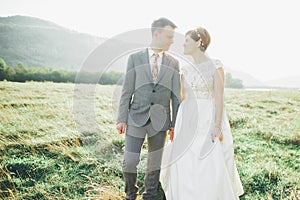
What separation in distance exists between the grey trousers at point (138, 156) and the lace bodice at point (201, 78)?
453mm

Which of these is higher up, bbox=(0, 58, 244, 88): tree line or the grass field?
bbox=(0, 58, 244, 88): tree line

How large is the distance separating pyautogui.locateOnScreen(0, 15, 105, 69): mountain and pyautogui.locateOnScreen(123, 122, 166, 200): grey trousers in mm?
15856

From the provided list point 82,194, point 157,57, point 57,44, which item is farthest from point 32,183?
point 57,44

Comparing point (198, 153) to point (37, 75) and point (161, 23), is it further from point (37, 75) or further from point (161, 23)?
point (37, 75)

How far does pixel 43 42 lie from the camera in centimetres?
2577

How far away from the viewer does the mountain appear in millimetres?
19688

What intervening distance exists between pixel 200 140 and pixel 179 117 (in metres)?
0.27

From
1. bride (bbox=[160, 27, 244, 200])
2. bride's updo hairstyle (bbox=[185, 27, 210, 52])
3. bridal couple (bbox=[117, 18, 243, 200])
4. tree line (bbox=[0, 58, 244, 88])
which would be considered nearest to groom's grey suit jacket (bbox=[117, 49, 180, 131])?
bridal couple (bbox=[117, 18, 243, 200])

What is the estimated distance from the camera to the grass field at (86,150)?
3.18 m

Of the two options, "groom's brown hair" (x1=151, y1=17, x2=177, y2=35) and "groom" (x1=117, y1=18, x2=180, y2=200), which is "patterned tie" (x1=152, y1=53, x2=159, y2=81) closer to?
"groom" (x1=117, y1=18, x2=180, y2=200)

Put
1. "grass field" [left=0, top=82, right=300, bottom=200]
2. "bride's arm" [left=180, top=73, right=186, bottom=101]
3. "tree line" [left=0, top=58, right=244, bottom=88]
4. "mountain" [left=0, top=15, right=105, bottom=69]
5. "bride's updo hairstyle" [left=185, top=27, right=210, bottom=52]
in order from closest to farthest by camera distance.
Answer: "bride's updo hairstyle" [left=185, top=27, right=210, bottom=52], "bride's arm" [left=180, top=73, right=186, bottom=101], "grass field" [left=0, top=82, right=300, bottom=200], "tree line" [left=0, top=58, right=244, bottom=88], "mountain" [left=0, top=15, right=105, bottom=69]

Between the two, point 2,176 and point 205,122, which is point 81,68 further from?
point 2,176

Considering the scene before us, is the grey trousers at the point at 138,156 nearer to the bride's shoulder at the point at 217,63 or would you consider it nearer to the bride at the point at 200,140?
the bride at the point at 200,140

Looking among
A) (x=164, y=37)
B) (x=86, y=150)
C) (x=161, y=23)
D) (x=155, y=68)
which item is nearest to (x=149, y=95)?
(x=155, y=68)
